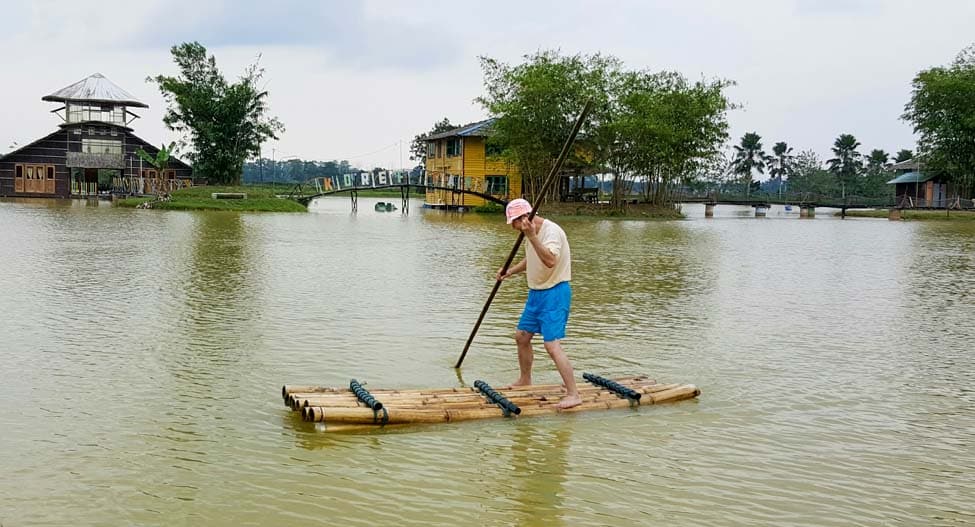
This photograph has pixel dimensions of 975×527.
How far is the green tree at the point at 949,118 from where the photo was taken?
5822cm

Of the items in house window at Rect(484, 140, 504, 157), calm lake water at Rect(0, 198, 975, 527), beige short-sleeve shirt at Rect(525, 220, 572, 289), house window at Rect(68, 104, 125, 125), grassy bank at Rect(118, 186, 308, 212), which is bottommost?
calm lake water at Rect(0, 198, 975, 527)

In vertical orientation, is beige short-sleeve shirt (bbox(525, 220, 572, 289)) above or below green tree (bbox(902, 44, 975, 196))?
below

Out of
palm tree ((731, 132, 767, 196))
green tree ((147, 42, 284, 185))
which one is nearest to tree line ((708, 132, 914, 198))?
palm tree ((731, 132, 767, 196))

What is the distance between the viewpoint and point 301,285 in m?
15.5

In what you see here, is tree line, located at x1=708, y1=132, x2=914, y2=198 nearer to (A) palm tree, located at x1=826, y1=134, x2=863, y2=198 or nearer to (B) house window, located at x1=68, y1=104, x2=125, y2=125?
(A) palm tree, located at x1=826, y1=134, x2=863, y2=198

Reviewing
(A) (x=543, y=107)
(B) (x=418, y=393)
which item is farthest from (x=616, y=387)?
(A) (x=543, y=107)

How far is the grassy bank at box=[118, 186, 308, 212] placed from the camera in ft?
155

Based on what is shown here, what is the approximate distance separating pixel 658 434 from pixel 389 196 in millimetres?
93703

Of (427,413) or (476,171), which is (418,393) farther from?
(476,171)

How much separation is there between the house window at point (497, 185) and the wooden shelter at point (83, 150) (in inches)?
846

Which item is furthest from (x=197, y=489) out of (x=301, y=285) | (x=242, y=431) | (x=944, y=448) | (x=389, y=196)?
(x=389, y=196)

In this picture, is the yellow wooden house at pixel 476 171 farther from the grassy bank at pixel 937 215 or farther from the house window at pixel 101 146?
the grassy bank at pixel 937 215

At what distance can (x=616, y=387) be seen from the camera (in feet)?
24.4

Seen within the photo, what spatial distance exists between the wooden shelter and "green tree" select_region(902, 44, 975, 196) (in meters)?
53.4
